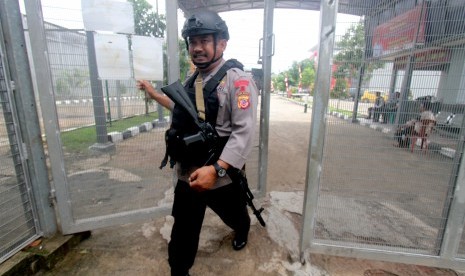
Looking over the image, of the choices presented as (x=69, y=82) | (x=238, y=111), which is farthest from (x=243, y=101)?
(x=69, y=82)

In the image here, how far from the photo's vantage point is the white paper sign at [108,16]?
1962 millimetres

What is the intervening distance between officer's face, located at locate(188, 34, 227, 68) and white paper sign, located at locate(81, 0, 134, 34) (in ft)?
2.66

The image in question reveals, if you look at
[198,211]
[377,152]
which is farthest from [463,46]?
[198,211]

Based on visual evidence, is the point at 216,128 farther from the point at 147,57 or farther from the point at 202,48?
the point at 147,57

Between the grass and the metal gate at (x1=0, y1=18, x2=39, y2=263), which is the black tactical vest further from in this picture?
the metal gate at (x1=0, y1=18, x2=39, y2=263)

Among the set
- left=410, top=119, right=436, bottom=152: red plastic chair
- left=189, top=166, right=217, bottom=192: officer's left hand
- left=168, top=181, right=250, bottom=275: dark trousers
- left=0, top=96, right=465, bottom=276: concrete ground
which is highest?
left=410, top=119, right=436, bottom=152: red plastic chair

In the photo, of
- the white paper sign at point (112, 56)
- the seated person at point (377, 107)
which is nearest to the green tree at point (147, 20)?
the white paper sign at point (112, 56)

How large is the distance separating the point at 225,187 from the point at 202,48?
0.99 m

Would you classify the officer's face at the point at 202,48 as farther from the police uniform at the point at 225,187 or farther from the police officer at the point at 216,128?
the police uniform at the point at 225,187

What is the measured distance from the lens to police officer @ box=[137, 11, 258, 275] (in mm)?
1517

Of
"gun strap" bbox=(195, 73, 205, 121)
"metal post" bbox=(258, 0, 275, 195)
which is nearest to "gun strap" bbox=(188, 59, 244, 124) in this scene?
"gun strap" bbox=(195, 73, 205, 121)

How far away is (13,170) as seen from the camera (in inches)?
80.3

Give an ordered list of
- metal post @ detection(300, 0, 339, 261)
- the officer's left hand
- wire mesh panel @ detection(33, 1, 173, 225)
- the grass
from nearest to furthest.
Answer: the officer's left hand
metal post @ detection(300, 0, 339, 261)
wire mesh panel @ detection(33, 1, 173, 225)
the grass

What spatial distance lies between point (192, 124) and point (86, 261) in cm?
Result: 153
